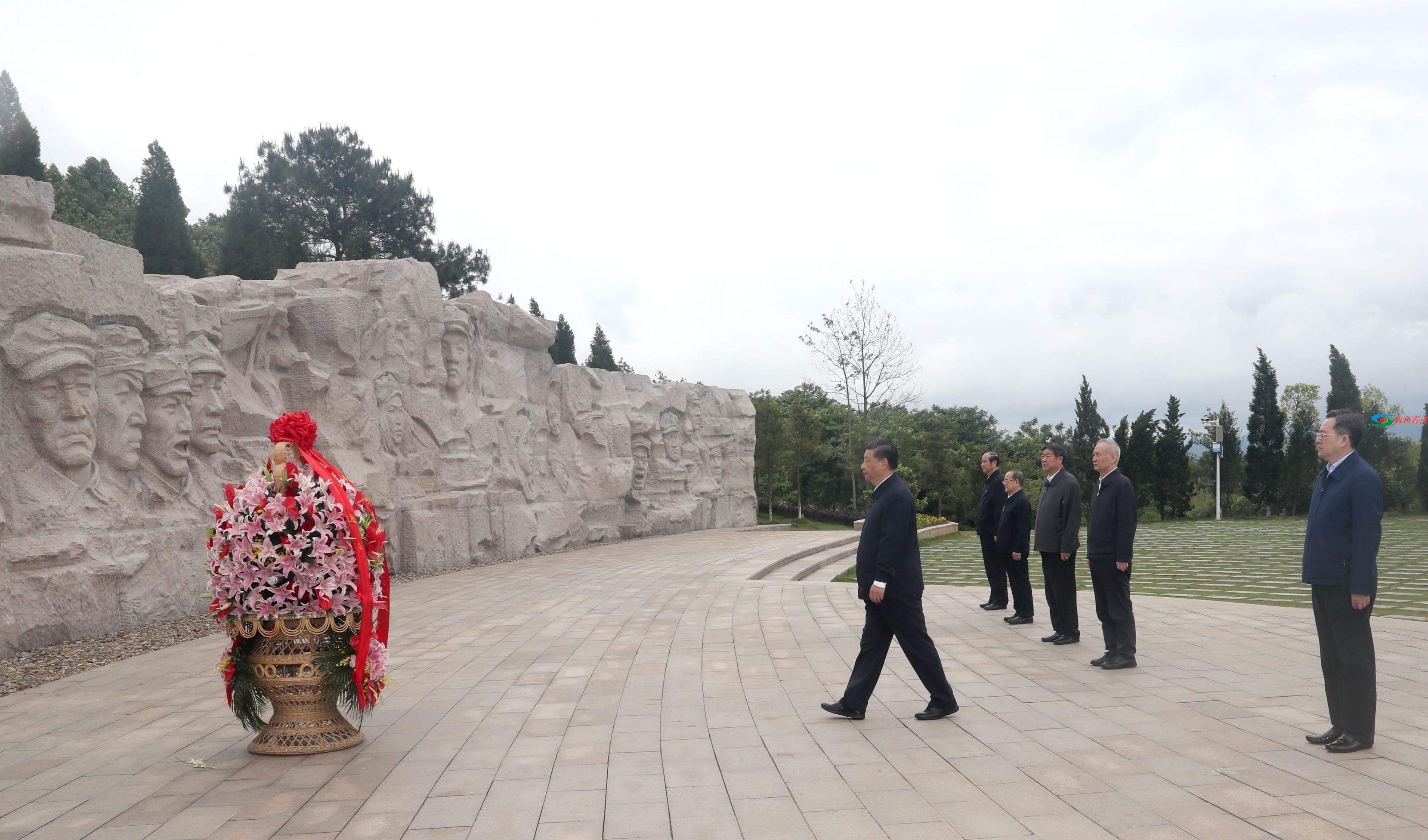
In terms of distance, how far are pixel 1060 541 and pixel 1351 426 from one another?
9.11 ft

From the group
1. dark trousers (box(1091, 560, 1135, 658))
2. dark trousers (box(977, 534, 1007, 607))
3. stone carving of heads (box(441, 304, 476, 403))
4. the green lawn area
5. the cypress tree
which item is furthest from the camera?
the cypress tree

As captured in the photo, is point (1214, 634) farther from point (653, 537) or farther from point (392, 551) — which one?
point (653, 537)

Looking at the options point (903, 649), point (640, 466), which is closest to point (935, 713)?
point (903, 649)

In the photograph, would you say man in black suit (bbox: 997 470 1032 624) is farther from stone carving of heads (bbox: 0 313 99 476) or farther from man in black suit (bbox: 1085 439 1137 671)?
stone carving of heads (bbox: 0 313 99 476)

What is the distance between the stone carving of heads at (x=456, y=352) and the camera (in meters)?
15.1

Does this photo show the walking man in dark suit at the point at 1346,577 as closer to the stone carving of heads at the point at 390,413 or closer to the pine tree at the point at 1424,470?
the stone carving of heads at the point at 390,413

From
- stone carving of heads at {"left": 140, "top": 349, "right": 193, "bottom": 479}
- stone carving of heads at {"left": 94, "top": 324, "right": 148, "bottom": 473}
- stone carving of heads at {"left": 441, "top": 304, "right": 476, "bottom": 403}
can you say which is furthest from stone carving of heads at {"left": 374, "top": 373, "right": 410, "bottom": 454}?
stone carving of heads at {"left": 94, "top": 324, "right": 148, "bottom": 473}

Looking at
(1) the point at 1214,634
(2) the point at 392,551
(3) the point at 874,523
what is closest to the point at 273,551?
(3) the point at 874,523

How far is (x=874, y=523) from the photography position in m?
5.10

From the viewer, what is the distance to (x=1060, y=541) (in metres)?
7.09

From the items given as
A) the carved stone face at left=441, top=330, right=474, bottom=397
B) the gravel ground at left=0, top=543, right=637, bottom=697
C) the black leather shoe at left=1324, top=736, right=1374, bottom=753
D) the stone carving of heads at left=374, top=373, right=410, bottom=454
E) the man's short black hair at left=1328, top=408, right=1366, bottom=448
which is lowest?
the gravel ground at left=0, top=543, right=637, bottom=697

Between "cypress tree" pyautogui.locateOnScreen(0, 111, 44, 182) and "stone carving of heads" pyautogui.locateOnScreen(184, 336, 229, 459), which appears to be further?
"cypress tree" pyautogui.locateOnScreen(0, 111, 44, 182)

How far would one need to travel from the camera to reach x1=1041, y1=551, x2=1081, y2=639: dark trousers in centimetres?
721

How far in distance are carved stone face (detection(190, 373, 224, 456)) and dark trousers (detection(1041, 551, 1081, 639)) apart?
8.57 meters
